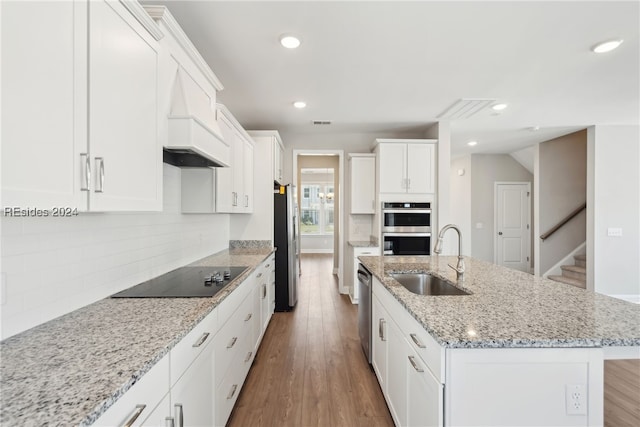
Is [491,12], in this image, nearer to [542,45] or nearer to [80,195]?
[542,45]

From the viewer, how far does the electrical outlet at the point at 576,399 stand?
3.59ft

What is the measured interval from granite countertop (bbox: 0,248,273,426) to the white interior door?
24.2 ft

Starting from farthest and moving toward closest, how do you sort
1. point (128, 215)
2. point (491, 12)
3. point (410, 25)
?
1. point (410, 25)
2. point (491, 12)
3. point (128, 215)

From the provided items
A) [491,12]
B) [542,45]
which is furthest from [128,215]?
[542,45]

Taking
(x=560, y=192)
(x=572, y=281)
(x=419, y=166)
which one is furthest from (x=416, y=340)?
(x=560, y=192)

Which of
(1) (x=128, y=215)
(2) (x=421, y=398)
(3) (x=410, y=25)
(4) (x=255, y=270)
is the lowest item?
(2) (x=421, y=398)

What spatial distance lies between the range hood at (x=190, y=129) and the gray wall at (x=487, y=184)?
658 cm

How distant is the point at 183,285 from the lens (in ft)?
6.21

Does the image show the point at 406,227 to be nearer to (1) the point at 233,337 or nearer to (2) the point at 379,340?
(2) the point at 379,340

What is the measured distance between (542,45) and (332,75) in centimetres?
170

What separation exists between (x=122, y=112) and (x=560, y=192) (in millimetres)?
7310

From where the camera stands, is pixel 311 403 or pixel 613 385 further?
pixel 613 385

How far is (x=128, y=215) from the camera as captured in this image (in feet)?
6.03

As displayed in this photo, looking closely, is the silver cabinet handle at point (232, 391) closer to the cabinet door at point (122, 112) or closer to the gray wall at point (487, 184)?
the cabinet door at point (122, 112)
